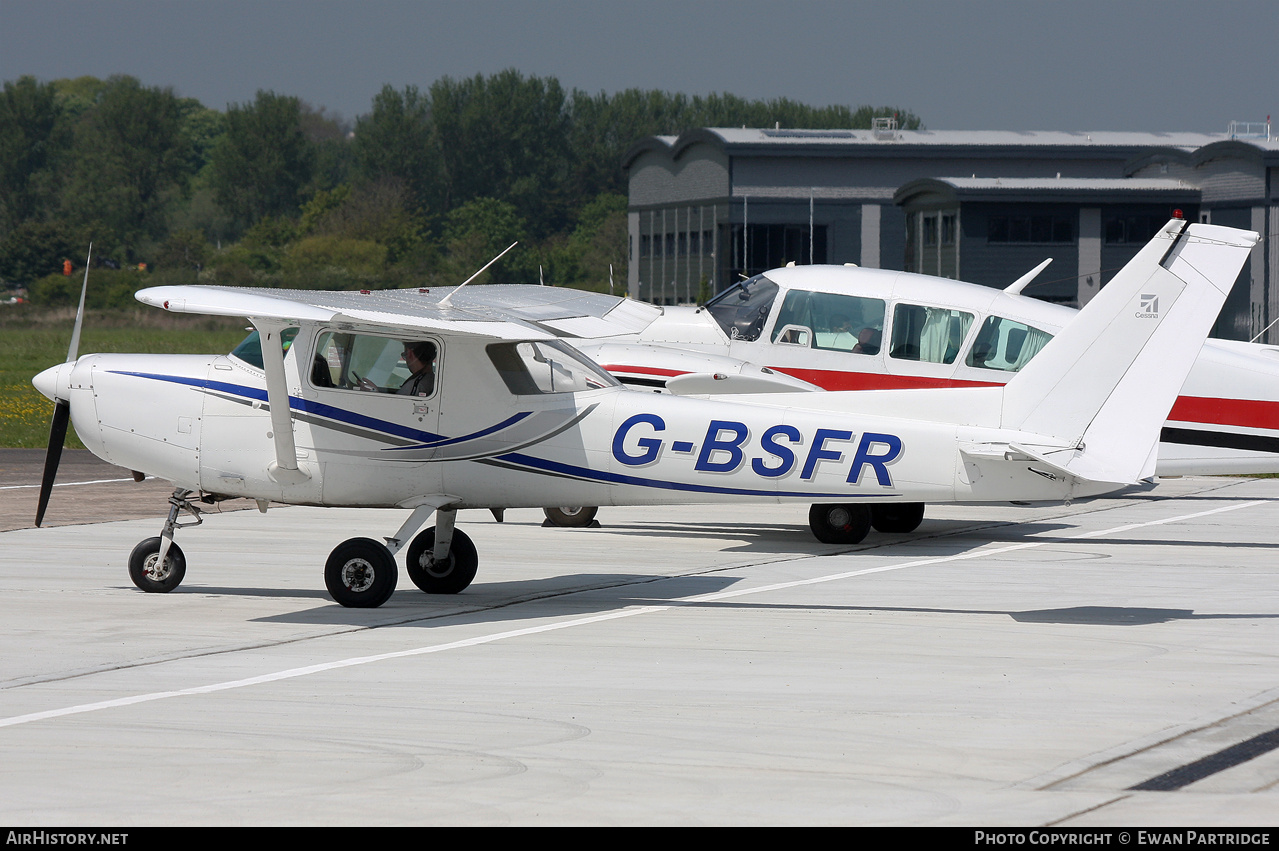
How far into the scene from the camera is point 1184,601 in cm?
1137

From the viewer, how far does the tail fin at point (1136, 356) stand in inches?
420

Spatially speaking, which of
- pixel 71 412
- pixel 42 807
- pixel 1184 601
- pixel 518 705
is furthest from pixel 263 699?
pixel 1184 601

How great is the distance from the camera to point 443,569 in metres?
11.8

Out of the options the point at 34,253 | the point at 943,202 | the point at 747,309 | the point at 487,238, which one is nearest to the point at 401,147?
the point at 487,238

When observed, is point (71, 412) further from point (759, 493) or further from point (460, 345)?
point (759, 493)

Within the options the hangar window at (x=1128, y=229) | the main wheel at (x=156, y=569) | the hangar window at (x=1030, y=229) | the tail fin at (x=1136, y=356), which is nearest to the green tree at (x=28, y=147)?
the hangar window at (x=1030, y=229)

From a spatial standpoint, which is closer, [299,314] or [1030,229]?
[299,314]

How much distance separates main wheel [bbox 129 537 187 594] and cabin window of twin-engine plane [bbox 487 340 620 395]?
2.96 metres

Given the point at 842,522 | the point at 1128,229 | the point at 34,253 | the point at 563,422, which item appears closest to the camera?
the point at 563,422

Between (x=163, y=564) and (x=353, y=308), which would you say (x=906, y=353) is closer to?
(x=353, y=308)

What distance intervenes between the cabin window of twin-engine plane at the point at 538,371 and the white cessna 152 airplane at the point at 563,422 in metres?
0.02

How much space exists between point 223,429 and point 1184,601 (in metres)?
7.38

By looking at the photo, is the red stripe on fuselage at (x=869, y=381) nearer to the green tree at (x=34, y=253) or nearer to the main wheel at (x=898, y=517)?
the main wheel at (x=898, y=517)

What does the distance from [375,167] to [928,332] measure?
147 m
